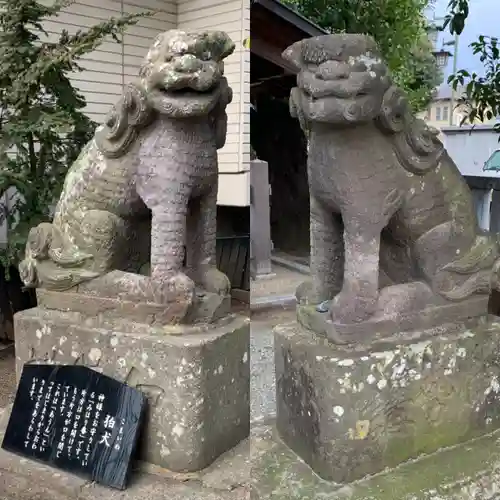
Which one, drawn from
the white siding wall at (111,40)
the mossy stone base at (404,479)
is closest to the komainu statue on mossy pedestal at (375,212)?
the mossy stone base at (404,479)

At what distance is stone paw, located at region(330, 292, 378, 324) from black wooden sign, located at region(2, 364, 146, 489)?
0.62m

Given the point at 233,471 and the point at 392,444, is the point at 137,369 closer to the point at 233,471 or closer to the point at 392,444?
the point at 233,471

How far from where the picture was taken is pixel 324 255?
1676mm

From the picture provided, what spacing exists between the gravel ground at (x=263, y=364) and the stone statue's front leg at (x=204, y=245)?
538 millimetres

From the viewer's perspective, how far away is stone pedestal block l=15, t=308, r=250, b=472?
161 cm

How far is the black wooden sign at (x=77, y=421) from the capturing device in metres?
1.64

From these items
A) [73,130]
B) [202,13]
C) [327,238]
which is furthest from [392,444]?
[202,13]

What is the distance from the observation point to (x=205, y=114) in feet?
5.18

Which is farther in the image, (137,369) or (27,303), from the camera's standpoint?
(27,303)

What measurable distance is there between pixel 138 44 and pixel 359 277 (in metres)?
2.30

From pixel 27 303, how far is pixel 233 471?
88.9 inches

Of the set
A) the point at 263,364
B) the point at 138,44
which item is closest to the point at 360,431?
the point at 263,364

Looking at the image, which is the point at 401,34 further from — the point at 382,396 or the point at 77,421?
the point at 77,421

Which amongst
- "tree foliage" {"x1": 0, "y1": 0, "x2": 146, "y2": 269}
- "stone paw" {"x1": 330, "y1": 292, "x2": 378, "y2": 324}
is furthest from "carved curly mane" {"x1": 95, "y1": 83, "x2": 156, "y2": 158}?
"tree foliage" {"x1": 0, "y1": 0, "x2": 146, "y2": 269}
